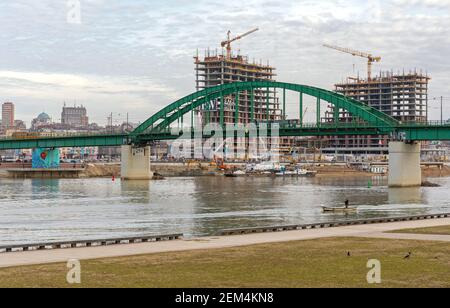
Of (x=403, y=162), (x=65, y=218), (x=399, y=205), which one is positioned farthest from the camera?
(x=403, y=162)

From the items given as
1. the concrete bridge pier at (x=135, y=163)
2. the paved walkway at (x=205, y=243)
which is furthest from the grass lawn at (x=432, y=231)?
the concrete bridge pier at (x=135, y=163)

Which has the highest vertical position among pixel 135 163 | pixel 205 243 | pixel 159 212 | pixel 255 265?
pixel 135 163

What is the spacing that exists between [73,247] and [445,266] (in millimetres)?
21085

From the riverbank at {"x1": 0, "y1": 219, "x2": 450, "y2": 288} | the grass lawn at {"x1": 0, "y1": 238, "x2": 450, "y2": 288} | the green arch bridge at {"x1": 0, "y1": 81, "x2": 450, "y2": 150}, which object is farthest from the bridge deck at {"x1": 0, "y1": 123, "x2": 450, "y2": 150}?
the grass lawn at {"x1": 0, "y1": 238, "x2": 450, "y2": 288}

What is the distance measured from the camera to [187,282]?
3050 centimetres

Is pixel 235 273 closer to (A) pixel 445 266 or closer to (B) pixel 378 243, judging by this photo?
(A) pixel 445 266

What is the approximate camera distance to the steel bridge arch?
156m

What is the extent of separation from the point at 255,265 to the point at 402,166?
117173 mm

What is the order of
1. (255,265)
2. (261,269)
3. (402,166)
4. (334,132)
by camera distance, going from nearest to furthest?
(261,269) < (255,265) < (402,166) < (334,132)

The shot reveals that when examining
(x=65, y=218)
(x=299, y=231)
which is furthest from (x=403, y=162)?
(x=299, y=231)

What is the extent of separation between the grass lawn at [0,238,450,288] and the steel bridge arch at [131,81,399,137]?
372 feet

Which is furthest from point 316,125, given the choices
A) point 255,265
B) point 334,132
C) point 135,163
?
point 255,265

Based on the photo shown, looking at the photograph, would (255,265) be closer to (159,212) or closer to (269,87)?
(159,212)

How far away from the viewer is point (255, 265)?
35281 millimetres
